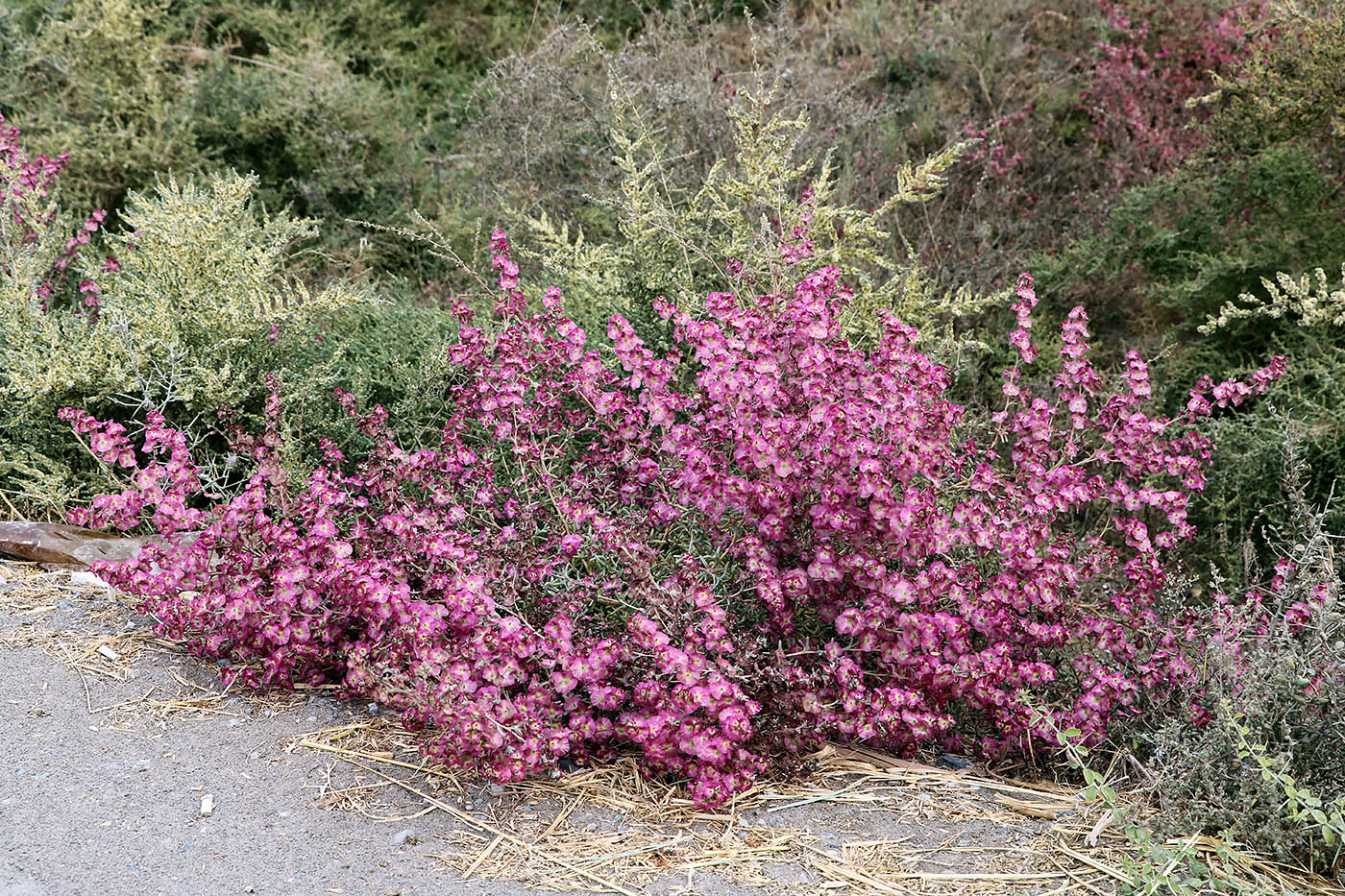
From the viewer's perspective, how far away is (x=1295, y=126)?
4.86 meters

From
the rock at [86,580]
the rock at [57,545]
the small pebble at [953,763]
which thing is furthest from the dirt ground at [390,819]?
the rock at [57,545]

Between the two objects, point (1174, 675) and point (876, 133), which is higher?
point (876, 133)

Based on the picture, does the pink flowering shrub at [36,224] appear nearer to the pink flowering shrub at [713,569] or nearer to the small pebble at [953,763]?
the pink flowering shrub at [713,569]

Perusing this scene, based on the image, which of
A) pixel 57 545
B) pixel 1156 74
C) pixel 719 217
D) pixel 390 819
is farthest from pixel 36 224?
pixel 1156 74

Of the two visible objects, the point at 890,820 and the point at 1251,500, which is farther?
the point at 1251,500

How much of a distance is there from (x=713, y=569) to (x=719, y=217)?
6.15ft

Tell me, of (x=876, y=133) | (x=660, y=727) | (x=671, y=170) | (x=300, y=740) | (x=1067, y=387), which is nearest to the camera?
(x=660, y=727)

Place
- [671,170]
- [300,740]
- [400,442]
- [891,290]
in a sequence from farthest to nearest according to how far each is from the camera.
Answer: [671,170] → [891,290] → [400,442] → [300,740]

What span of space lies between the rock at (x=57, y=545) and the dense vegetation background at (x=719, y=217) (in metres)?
0.12

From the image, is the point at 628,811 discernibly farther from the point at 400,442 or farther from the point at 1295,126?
the point at 1295,126

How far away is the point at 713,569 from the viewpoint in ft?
9.59

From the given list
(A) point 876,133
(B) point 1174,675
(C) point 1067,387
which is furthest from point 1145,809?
(A) point 876,133

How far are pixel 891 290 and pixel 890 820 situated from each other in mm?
2219

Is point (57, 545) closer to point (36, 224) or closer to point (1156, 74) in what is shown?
point (36, 224)
